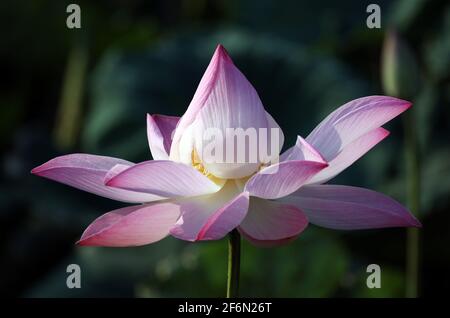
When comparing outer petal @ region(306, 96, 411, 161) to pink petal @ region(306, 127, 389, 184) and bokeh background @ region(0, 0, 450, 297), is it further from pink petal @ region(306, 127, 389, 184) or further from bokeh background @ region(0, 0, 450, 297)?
bokeh background @ region(0, 0, 450, 297)

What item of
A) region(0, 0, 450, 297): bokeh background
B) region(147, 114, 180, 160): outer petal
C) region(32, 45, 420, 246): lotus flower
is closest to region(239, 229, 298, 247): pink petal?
region(32, 45, 420, 246): lotus flower

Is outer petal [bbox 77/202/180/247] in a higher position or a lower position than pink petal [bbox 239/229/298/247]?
higher

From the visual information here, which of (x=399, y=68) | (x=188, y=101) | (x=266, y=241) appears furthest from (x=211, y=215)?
(x=188, y=101)

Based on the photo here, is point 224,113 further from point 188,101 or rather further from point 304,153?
point 188,101

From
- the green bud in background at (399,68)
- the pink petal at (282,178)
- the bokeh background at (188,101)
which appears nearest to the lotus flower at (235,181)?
the pink petal at (282,178)

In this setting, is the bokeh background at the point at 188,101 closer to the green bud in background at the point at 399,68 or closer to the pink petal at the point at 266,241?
the green bud in background at the point at 399,68

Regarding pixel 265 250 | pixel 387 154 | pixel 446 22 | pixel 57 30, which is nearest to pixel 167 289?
pixel 265 250

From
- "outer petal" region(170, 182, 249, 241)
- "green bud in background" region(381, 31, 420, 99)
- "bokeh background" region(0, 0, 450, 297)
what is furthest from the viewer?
"bokeh background" region(0, 0, 450, 297)
